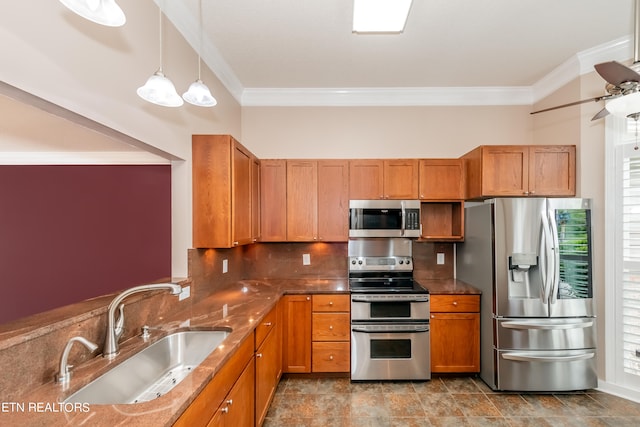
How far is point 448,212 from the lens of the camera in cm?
360

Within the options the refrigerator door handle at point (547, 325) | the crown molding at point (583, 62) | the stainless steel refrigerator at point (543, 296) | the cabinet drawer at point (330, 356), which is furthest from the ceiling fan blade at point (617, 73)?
the cabinet drawer at point (330, 356)

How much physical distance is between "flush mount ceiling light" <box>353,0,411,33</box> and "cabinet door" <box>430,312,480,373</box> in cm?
261

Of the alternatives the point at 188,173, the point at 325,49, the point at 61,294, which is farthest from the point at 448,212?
the point at 61,294

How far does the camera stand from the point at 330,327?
9.89ft

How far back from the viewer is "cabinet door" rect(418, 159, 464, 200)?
338 centimetres

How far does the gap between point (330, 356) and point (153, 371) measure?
178cm

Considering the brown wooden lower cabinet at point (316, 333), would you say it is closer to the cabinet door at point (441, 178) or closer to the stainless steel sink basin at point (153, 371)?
the stainless steel sink basin at point (153, 371)

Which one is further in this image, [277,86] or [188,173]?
[277,86]

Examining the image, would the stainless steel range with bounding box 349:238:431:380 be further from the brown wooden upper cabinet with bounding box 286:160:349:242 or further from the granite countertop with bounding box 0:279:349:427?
the granite countertop with bounding box 0:279:349:427

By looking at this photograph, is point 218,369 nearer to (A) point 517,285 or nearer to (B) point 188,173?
(B) point 188,173

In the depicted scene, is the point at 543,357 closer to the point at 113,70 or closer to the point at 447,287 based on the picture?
the point at 447,287

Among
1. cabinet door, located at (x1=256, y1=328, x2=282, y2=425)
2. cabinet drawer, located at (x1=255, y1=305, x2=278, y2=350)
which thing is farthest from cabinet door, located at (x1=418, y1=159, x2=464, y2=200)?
cabinet door, located at (x1=256, y1=328, x2=282, y2=425)

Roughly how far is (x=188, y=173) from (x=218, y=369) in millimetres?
1598

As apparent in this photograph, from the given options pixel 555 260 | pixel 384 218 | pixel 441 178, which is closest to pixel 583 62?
pixel 441 178
